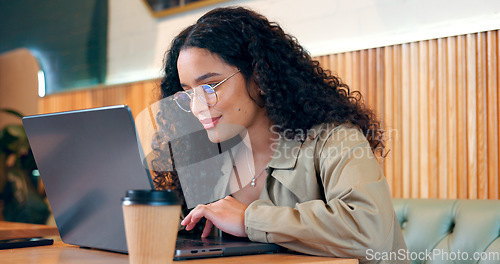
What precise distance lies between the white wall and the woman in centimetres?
76

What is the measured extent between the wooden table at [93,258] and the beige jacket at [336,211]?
1.8 inches

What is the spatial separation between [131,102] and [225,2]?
2.92 feet

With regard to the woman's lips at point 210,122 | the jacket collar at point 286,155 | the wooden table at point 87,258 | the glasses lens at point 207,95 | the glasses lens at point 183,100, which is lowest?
the wooden table at point 87,258

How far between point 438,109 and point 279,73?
84 centimetres

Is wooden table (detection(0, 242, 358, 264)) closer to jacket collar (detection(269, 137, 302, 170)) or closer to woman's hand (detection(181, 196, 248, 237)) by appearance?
woman's hand (detection(181, 196, 248, 237))

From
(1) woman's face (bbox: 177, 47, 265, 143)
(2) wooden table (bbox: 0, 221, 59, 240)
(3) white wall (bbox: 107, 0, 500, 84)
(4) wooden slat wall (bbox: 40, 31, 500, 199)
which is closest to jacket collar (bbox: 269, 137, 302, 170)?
(1) woman's face (bbox: 177, 47, 265, 143)

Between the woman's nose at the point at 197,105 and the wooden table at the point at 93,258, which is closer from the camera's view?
the wooden table at the point at 93,258

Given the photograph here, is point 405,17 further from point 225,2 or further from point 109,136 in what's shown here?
point 109,136

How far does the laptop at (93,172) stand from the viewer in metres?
0.85

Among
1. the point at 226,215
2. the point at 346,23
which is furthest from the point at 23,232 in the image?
the point at 346,23

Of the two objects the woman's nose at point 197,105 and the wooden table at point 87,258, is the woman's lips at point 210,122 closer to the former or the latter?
the woman's nose at point 197,105

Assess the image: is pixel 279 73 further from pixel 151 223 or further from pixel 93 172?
pixel 151 223

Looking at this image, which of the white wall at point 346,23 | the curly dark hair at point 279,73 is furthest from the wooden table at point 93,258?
the white wall at point 346,23

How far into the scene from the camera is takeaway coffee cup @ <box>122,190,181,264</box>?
0.64 metres
